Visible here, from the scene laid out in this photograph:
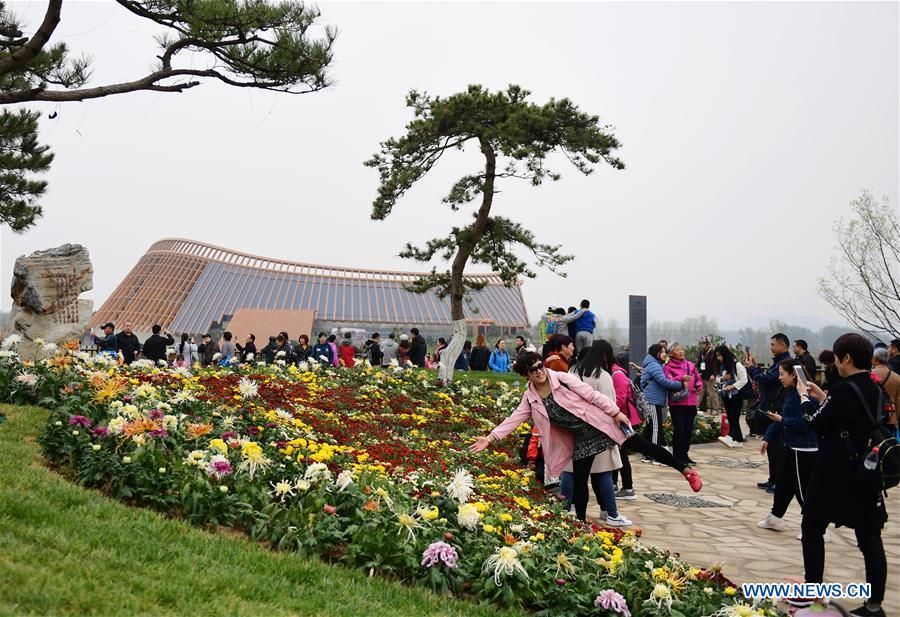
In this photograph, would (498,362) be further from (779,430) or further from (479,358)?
(779,430)

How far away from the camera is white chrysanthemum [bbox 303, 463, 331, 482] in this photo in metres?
4.97

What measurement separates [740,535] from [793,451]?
105cm

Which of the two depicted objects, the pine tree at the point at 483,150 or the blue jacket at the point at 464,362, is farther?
the blue jacket at the point at 464,362

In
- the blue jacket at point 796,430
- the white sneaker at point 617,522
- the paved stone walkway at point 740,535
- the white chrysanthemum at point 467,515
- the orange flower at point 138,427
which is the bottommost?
the paved stone walkway at point 740,535

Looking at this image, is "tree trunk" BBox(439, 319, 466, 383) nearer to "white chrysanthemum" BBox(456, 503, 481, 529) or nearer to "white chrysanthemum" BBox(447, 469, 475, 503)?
"white chrysanthemum" BBox(447, 469, 475, 503)

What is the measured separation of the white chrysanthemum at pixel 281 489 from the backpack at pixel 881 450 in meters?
3.56

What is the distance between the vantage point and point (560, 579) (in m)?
4.40

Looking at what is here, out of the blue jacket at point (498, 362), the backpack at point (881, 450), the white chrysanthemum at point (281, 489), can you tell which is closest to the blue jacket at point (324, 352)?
the blue jacket at point (498, 362)

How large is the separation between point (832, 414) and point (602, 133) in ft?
36.1

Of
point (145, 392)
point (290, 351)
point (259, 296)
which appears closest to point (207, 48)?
point (145, 392)

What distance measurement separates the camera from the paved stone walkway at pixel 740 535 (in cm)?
582

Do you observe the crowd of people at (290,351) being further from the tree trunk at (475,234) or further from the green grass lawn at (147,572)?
the green grass lawn at (147,572)

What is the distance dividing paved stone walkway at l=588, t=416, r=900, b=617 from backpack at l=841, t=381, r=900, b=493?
3.24ft

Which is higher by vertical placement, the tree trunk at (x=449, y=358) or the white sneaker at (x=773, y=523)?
the tree trunk at (x=449, y=358)
